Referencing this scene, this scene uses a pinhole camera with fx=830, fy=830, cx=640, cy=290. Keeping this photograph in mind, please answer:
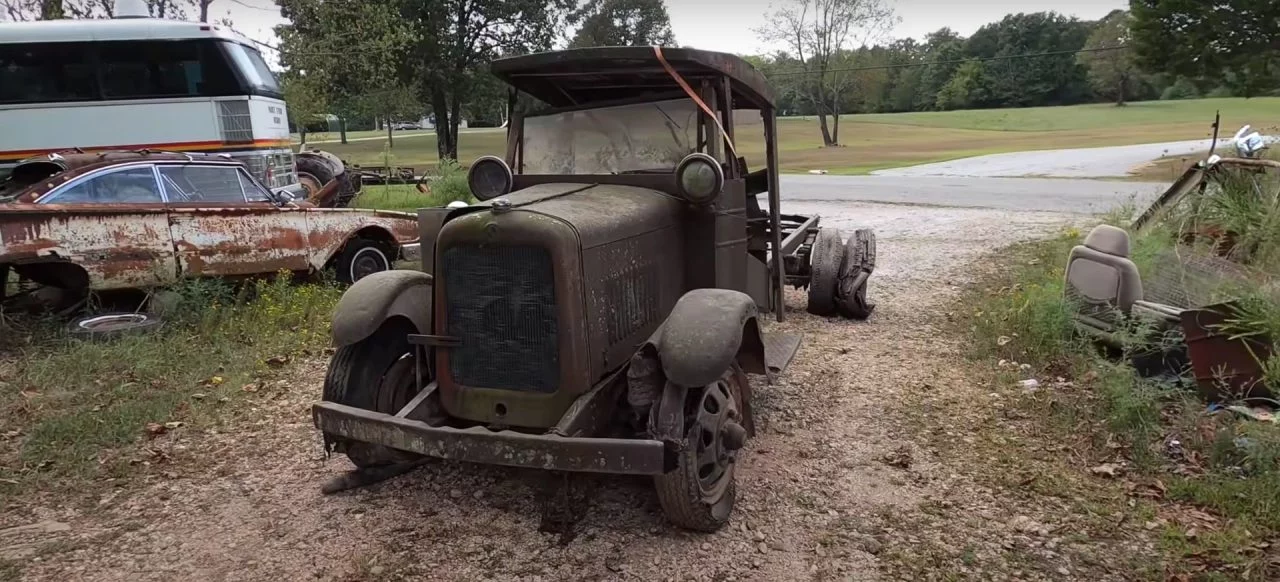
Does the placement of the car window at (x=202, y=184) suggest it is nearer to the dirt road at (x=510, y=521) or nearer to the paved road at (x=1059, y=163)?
the dirt road at (x=510, y=521)

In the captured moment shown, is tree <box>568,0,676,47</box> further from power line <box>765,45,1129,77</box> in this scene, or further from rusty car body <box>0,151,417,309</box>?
rusty car body <box>0,151,417,309</box>

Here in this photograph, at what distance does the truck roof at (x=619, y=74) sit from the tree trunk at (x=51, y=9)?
14.1m

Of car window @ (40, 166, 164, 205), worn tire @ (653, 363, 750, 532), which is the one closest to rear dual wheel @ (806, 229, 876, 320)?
worn tire @ (653, 363, 750, 532)

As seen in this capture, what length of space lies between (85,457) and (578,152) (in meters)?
3.29

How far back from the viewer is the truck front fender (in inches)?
135

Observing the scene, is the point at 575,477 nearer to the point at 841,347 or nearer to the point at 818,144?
the point at 841,347

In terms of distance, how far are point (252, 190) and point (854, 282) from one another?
5.87m

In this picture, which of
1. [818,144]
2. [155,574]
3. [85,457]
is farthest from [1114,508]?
[818,144]

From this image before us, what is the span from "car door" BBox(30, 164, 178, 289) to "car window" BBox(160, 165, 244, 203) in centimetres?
34

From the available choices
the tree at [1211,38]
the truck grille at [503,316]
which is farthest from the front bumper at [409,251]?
the tree at [1211,38]

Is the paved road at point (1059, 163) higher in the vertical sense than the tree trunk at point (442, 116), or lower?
lower

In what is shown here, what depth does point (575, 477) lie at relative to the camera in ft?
12.8

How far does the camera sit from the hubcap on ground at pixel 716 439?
11.9 feet

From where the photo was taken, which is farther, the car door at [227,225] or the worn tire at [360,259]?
the worn tire at [360,259]
